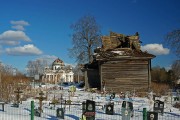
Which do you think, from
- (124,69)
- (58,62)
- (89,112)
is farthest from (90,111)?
(58,62)

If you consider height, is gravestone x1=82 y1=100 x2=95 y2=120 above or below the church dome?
below

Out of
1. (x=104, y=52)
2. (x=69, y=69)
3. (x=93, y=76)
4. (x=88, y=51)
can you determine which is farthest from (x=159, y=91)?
(x=69, y=69)

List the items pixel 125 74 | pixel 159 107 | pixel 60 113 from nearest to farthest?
pixel 60 113
pixel 159 107
pixel 125 74

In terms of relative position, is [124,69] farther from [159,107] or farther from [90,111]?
[90,111]

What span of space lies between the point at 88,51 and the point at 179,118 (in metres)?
34.4

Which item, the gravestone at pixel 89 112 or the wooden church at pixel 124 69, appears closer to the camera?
the gravestone at pixel 89 112

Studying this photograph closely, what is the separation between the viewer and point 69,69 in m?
115

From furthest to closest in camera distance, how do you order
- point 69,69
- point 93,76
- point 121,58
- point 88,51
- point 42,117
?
point 69,69, point 88,51, point 93,76, point 121,58, point 42,117

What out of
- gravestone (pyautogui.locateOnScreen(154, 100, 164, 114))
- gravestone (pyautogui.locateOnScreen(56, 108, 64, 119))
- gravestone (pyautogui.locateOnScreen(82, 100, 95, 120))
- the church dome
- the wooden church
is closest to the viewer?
gravestone (pyautogui.locateOnScreen(82, 100, 95, 120))

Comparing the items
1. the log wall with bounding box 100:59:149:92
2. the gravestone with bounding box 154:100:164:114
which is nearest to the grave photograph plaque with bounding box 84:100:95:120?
the gravestone with bounding box 154:100:164:114

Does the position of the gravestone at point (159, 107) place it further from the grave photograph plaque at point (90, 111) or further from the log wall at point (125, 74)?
the log wall at point (125, 74)

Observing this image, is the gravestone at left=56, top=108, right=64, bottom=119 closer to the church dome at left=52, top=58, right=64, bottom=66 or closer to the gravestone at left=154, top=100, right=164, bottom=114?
the gravestone at left=154, top=100, right=164, bottom=114

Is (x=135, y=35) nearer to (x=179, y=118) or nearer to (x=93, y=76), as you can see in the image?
(x=93, y=76)

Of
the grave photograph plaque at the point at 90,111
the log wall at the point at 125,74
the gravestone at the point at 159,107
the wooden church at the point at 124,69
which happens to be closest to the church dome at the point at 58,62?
the wooden church at the point at 124,69
